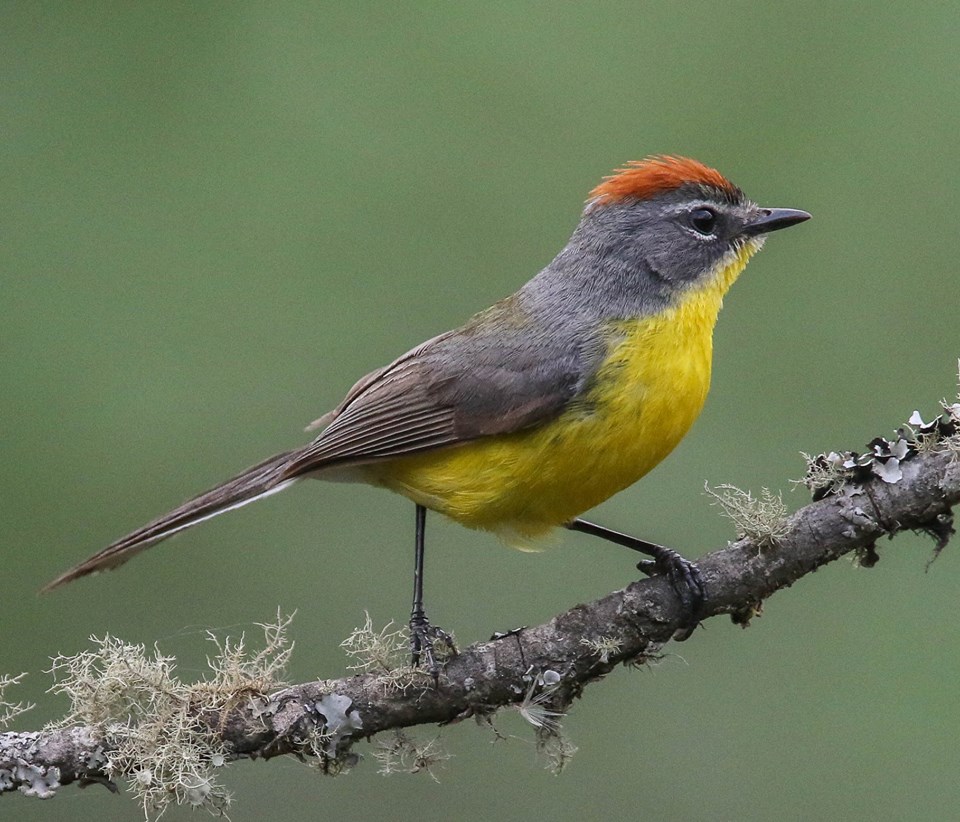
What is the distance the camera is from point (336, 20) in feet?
22.5

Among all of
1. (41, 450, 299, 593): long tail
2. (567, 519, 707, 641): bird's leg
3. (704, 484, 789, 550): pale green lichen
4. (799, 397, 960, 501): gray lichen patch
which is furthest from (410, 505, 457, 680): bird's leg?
(799, 397, 960, 501): gray lichen patch

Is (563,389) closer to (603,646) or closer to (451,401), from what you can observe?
(451,401)

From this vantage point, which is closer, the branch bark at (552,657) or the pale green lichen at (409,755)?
the branch bark at (552,657)

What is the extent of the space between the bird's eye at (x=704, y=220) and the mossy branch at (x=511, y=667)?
146 centimetres

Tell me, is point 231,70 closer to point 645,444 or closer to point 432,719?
point 645,444

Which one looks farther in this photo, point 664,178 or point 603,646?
point 664,178

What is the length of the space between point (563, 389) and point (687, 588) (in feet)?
3.14

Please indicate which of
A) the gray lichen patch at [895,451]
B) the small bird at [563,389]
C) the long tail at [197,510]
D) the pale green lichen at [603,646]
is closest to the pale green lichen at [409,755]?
the small bird at [563,389]

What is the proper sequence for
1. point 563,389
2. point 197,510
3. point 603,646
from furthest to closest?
point 197,510 → point 563,389 → point 603,646

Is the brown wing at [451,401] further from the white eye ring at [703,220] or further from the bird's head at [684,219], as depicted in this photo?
the white eye ring at [703,220]

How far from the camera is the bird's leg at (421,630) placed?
12.8 ft

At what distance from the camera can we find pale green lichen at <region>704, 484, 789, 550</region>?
3779mm

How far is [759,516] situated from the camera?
380 cm

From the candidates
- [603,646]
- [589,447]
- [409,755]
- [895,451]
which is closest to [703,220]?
[589,447]
